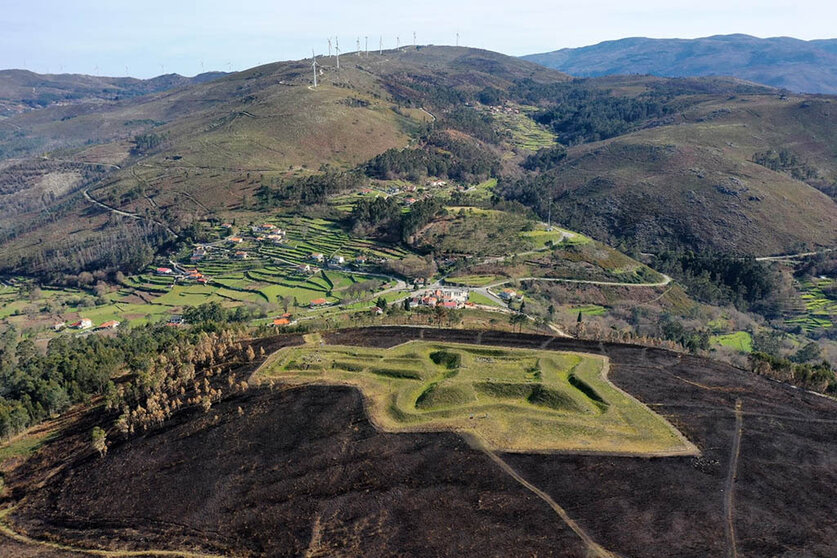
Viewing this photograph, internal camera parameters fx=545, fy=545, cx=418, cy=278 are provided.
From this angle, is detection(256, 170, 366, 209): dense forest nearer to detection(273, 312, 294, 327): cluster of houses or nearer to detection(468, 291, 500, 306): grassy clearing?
detection(273, 312, 294, 327): cluster of houses

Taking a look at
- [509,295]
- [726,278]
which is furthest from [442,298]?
[726,278]

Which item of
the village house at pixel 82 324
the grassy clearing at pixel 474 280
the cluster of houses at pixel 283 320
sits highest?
the grassy clearing at pixel 474 280

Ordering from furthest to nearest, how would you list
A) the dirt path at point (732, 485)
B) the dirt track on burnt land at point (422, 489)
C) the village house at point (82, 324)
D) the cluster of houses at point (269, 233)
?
the cluster of houses at point (269, 233), the village house at point (82, 324), the dirt track on burnt land at point (422, 489), the dirt path at point (732, 485)

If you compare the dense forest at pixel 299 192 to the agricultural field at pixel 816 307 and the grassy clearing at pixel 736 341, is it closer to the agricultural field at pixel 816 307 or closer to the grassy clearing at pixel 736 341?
the grassy clearing at pixel 736 341

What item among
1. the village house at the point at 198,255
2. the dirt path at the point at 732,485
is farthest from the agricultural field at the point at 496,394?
the village house at the point at 198,255

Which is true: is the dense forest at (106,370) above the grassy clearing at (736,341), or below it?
above

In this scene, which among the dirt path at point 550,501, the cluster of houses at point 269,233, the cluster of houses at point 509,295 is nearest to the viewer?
the dirt path at point 550,501

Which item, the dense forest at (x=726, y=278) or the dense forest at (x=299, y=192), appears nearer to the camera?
the dense forest at (x=726, y=278)

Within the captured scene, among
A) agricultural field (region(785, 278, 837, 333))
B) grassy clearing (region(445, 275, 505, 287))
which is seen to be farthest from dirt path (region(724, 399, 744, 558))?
agricultural field (region(785, 278, 837, 333))

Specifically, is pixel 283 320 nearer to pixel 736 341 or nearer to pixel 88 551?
pixel 88 551
